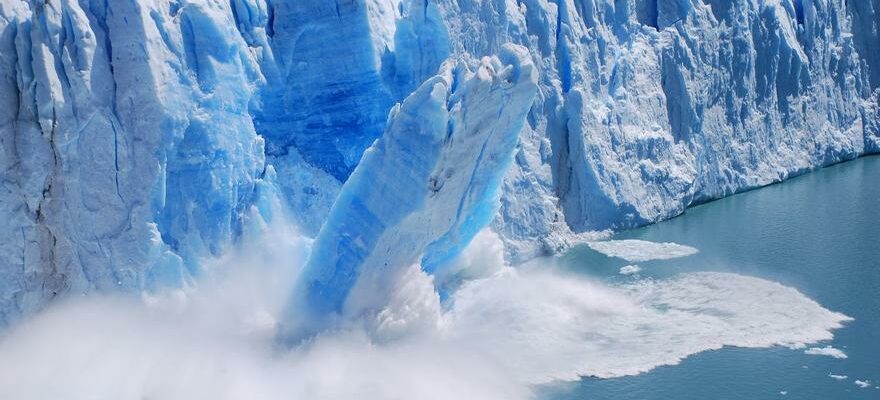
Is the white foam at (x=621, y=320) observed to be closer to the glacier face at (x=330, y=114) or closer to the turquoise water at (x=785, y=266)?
the turquoise water at (x=785, y=266)

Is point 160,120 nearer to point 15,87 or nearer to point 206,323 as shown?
point 15,87

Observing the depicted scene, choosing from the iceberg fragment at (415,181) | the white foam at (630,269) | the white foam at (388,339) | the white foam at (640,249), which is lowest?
the white foam at (640,249)

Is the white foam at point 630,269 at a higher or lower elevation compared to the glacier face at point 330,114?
lower

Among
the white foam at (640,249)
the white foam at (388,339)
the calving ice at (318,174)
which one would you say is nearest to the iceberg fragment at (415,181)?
the calving ice at (318,174)

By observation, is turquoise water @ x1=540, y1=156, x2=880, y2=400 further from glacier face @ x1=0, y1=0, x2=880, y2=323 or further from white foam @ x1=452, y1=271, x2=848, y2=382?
glacier face @ x1=0, y1=0, x2=880, y2=323

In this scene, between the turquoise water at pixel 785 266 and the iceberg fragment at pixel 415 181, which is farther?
the iceberg fragment at pixel 415 181

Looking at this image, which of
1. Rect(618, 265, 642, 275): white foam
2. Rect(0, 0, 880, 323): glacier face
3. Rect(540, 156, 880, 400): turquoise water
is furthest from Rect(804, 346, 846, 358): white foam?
Rect(0, 0, 880, 323): glacier face

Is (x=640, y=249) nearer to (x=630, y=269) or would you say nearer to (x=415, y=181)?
(x=630, y=269)

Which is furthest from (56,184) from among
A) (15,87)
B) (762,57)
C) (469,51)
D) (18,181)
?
(762,57)
